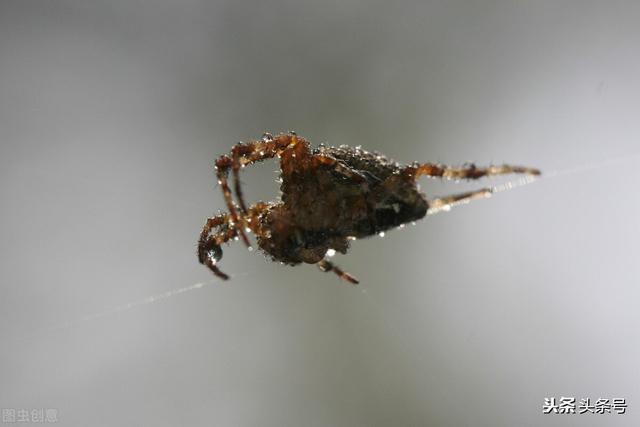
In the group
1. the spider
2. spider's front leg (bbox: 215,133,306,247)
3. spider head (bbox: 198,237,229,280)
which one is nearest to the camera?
the spider

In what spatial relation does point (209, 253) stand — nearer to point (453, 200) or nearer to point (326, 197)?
point (326, 197)

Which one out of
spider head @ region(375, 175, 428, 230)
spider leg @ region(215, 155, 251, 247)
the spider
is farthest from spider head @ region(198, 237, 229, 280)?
spider head @ region(375, 175, 428, 230)

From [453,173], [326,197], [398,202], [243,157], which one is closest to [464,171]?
[453,173]

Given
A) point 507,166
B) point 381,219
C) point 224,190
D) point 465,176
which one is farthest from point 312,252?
point 507,166

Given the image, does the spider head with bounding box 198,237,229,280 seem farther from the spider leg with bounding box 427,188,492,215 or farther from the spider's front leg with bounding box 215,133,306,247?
the spider leg with bounding box 427,188,492,215

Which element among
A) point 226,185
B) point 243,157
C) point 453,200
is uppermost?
point 243,157

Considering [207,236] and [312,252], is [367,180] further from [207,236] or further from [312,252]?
[207,236]

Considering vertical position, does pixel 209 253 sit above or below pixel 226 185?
below

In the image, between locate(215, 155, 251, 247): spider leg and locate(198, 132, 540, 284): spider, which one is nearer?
locate(198, 132, 540, 284): spider

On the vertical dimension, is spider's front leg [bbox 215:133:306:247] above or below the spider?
above
